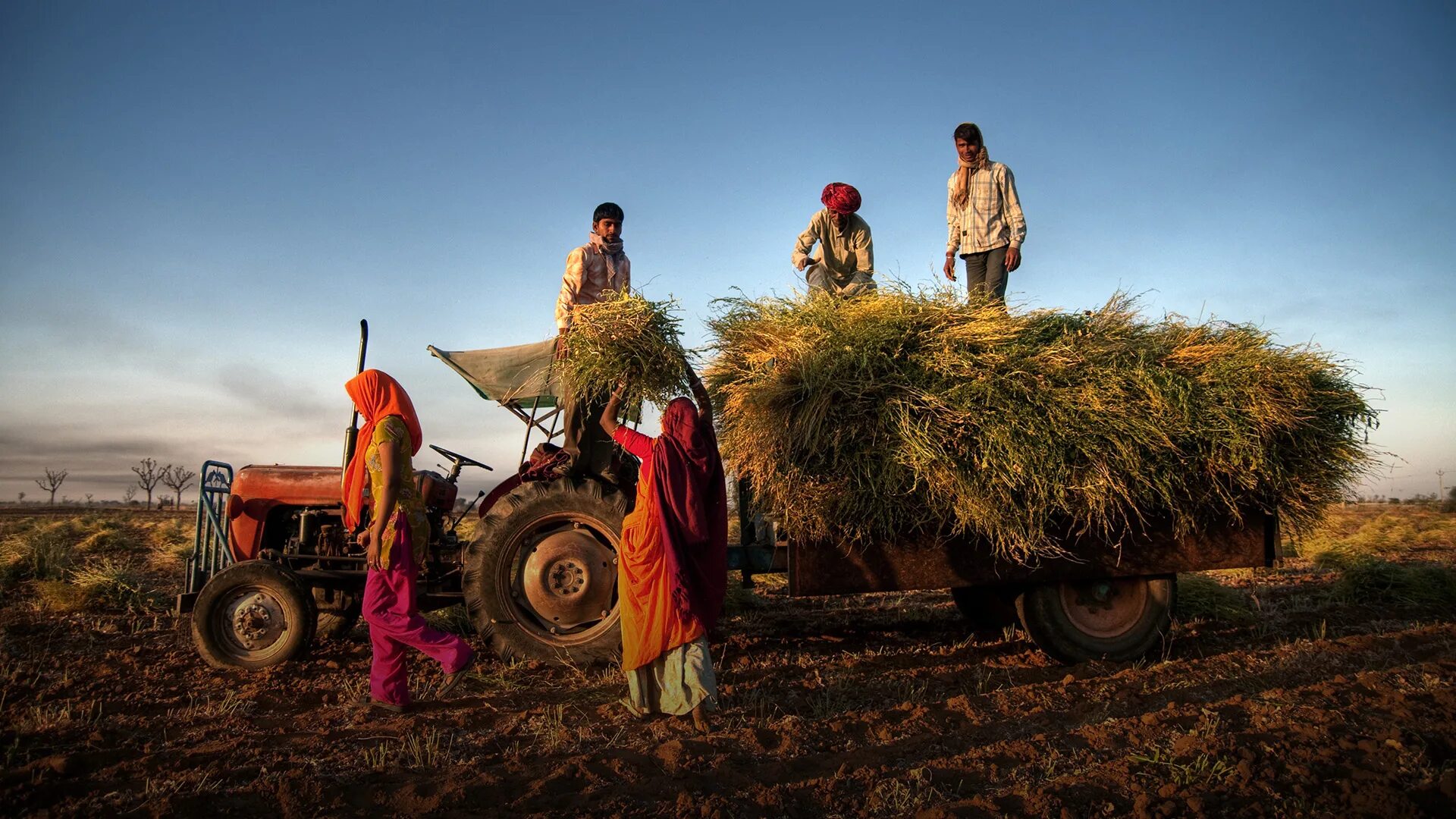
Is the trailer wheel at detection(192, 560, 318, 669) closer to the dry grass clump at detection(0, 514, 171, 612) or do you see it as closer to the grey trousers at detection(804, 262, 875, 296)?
the dry grass clump at detection(0, 514, 171, 612)

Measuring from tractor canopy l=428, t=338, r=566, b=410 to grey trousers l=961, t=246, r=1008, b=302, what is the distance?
3.13 metres

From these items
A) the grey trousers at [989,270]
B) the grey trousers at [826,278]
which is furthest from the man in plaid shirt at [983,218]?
the grey trousers at [826,278]

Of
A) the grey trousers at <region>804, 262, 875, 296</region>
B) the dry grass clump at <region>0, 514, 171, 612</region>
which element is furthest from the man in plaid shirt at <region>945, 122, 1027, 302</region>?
the dry grass clump at <region>0, 514, 171, 612</region>

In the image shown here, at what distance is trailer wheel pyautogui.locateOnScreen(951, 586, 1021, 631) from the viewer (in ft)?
17.9

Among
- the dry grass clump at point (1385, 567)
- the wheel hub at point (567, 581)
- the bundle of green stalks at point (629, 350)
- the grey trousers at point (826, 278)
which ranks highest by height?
the grey trousers at point (826, 278)

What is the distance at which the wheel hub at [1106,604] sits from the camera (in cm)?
459

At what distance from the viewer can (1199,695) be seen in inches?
151

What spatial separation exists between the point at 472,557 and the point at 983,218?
169 inches

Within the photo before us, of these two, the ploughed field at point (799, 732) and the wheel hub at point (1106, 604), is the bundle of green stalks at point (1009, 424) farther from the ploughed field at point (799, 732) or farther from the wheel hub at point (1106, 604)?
the ploughed field at point (799, 732)

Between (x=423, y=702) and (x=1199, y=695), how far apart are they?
4.04 m

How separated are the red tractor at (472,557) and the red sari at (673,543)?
2.56 feet

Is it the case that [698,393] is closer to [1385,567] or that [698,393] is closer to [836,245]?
[836,245]

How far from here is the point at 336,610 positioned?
5.25 m

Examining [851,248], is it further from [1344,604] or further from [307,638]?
[1344,604]
